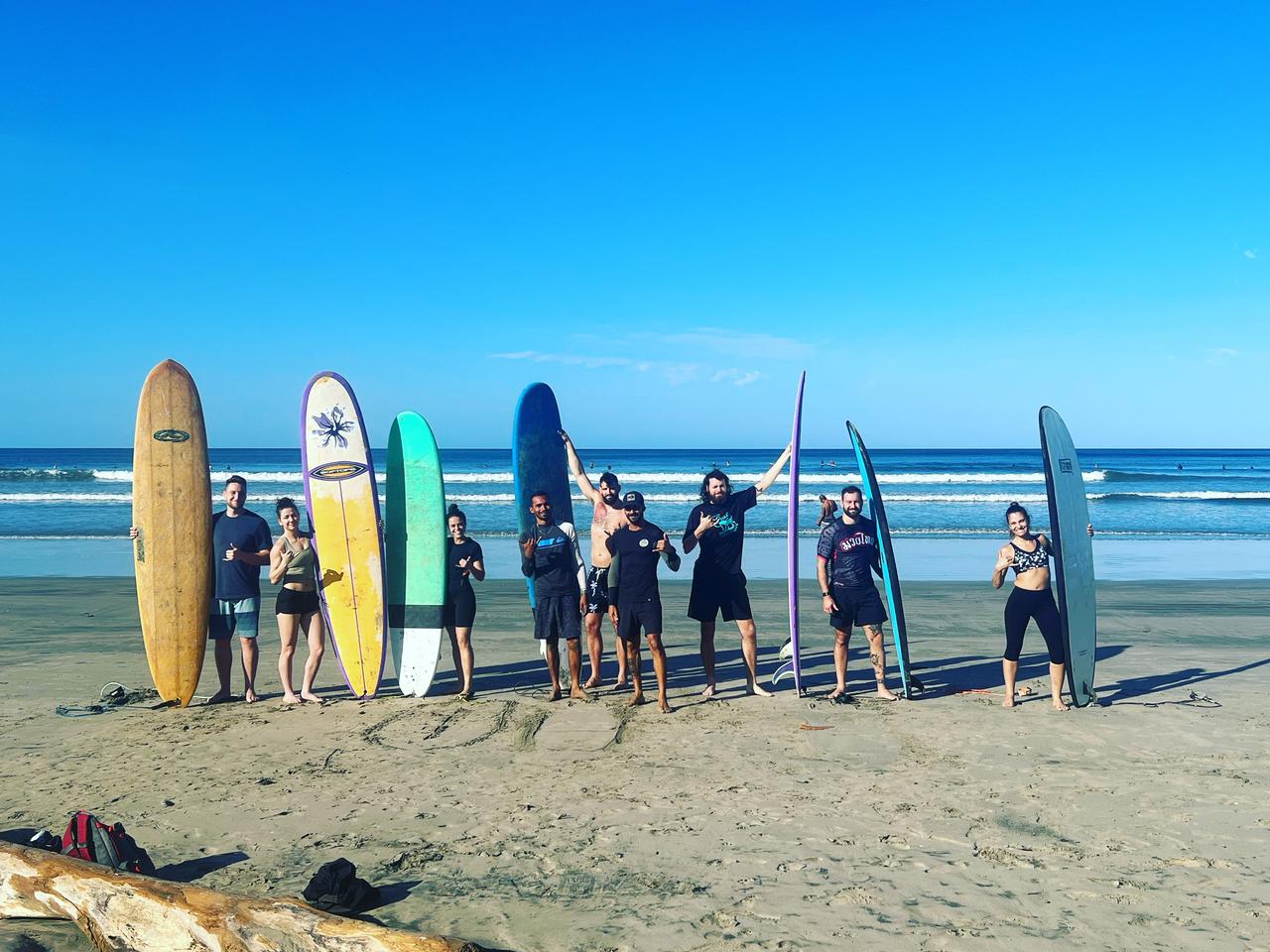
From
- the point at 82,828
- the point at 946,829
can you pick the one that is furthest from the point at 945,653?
the point at 82,828

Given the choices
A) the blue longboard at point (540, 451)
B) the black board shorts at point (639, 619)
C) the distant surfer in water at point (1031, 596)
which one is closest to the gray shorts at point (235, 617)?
the blue longboard at point (540, 451)

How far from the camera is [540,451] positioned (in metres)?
7.84

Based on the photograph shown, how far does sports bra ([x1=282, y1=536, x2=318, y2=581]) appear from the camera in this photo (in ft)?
21.0

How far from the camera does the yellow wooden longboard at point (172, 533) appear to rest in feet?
21.2

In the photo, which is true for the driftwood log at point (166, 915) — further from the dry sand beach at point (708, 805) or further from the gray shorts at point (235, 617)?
the gray shorts at point (235, 617)

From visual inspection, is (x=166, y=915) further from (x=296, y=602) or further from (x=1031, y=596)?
(x=1031, y=596)

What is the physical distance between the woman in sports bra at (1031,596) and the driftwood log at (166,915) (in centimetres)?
448

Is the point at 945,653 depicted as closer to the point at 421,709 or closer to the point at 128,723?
the point at 421,709

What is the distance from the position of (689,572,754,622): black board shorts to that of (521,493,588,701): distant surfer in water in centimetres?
84

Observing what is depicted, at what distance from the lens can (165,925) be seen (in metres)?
3.07

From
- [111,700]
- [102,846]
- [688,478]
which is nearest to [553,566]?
[111,700]

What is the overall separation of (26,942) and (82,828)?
0.46 m

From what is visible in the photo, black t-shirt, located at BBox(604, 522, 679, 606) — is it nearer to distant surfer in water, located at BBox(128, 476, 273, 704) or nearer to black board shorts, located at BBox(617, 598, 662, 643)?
black board shorts, located at BBox(617, 598, 662, 643)

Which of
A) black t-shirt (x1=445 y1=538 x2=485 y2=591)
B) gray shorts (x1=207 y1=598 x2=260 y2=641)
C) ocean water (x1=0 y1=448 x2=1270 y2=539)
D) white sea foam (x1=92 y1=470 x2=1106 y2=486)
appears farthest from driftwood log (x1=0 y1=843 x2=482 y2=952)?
white sea foam (x1=92 y1=470 x2=1106 y2=486)
